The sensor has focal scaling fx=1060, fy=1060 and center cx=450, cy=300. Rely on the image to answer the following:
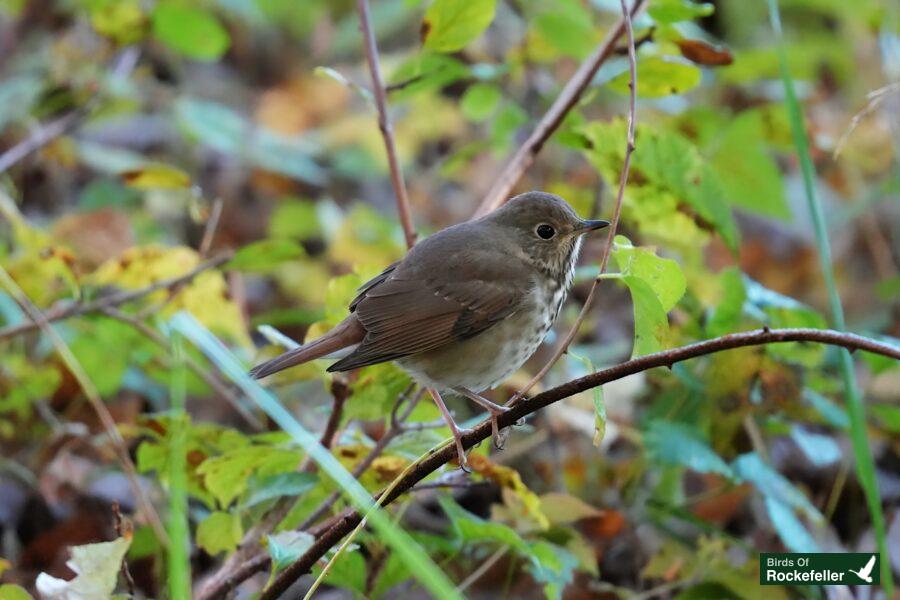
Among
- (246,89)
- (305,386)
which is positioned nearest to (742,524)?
(305,386)

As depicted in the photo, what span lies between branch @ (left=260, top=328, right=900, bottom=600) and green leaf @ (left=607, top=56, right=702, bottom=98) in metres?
1.01

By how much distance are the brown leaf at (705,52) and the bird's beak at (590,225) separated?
0.45 meters

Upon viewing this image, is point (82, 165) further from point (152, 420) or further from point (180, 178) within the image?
point (152, 420)

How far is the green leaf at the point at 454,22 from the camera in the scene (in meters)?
2.47

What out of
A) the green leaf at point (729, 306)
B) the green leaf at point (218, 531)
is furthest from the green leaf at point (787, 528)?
the green leaf at point (218, 531)

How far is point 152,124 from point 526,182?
2313 mm

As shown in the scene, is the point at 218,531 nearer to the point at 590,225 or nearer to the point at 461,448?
the point at 461,448

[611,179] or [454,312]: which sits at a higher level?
[611,179]

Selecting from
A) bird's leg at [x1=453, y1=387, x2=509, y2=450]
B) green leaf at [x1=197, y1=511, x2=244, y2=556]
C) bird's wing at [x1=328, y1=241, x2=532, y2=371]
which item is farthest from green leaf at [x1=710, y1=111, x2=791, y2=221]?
green leaf at [x1=197, y1=511, x2=244, y2=556]

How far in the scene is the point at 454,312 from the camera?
8.29ft

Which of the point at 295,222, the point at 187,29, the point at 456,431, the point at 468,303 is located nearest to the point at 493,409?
the point at 456,431

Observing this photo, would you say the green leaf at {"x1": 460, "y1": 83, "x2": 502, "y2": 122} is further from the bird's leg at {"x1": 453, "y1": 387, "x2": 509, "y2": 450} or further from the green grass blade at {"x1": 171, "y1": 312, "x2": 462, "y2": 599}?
the green grass blade at {"x1": 171, "y1": 312, "x2": 462, "y2": 599}
